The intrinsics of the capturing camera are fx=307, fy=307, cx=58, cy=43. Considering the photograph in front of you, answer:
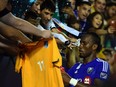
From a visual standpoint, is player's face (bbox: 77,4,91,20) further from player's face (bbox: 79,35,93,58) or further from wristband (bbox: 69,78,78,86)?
wristband (bbox: 69,78,78,86)

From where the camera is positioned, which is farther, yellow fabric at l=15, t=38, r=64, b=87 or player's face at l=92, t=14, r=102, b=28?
player's face at l=92, t=14, r=102, b=28

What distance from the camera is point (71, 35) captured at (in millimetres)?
3496

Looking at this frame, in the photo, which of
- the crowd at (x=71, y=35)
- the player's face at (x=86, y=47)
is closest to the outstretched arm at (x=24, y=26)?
the crowd at (x=71, y=35)

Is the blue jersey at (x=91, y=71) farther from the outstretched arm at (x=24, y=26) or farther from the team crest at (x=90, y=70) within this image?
the outstretched arm at (x=24, y=26)

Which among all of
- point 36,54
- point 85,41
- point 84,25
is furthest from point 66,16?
point 36,54

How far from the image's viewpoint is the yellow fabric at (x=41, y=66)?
82.9 inches

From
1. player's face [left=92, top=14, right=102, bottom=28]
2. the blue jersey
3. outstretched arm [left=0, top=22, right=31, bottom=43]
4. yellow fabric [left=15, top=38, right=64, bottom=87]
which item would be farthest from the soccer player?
player's face [left=92, top=14, right=102, bottom=28]

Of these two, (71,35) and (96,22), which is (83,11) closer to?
(96,22)

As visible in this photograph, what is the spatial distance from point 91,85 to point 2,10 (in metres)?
0.94

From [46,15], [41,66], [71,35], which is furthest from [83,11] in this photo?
[41,66]

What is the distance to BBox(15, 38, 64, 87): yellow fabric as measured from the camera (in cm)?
211

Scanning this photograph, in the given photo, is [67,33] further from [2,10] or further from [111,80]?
[111,80]

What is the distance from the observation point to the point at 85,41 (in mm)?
2795

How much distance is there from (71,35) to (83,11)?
1.85 ft
